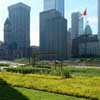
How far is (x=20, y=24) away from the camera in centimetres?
11475

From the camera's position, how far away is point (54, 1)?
10894 centimetres

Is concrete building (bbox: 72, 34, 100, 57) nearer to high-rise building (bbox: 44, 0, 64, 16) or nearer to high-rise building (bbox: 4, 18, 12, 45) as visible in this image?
high-rise building (bbox: 44, 0, 64, 16)

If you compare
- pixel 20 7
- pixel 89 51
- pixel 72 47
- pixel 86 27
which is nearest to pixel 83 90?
pixel 89 51

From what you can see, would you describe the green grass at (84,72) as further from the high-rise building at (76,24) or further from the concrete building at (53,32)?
the high-rise building at (76,24)

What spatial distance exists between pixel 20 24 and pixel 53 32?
28.9 meters

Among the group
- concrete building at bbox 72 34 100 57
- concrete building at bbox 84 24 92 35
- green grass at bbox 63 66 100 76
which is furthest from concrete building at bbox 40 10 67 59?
green grass at bbox 63 66 100 76

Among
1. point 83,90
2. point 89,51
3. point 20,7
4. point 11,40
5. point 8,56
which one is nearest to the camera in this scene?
point 83,90

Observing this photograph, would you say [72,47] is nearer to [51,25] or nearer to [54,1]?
[51,25]

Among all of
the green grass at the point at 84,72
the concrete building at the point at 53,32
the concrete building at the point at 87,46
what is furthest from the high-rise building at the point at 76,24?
Answer: the green grass at the point at 84,72

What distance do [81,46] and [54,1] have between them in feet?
117

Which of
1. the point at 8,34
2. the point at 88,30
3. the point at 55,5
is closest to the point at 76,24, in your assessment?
the point at 88,30

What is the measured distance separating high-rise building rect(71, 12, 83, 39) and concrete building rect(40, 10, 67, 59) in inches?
701

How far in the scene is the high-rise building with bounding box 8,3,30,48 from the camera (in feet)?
357

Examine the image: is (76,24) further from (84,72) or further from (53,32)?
(84,72)
